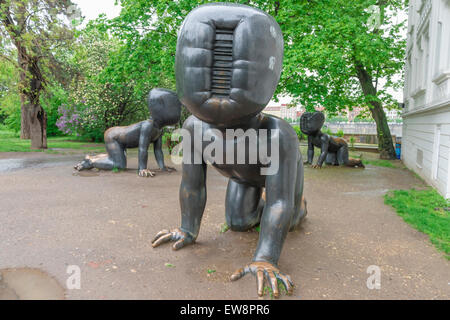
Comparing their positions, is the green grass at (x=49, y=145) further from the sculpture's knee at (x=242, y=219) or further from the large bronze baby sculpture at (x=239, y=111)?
the large bronze baby sculpture at (x=239, y=111)

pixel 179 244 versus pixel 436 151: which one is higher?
pixel 436 151

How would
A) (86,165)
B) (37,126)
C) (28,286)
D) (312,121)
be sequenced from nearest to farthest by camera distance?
(28,286) < (86,165) < (312,121) < (37,126)

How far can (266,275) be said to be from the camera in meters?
2.38

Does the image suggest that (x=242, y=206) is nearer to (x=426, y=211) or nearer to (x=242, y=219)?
(x=242, y=219)

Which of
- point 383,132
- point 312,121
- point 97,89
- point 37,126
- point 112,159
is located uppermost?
point 97,89

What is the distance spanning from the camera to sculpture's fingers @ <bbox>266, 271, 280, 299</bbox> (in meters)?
2.27

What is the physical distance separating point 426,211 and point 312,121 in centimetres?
524

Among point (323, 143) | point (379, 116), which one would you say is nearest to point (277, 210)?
point (323, 143)

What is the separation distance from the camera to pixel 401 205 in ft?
17.7

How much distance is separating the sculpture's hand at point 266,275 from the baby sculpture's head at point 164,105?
526 cm

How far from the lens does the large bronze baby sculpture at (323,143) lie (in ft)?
32.8

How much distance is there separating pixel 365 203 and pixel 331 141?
5.01 meters

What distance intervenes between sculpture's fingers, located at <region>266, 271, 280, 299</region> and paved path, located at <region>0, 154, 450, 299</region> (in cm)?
14
